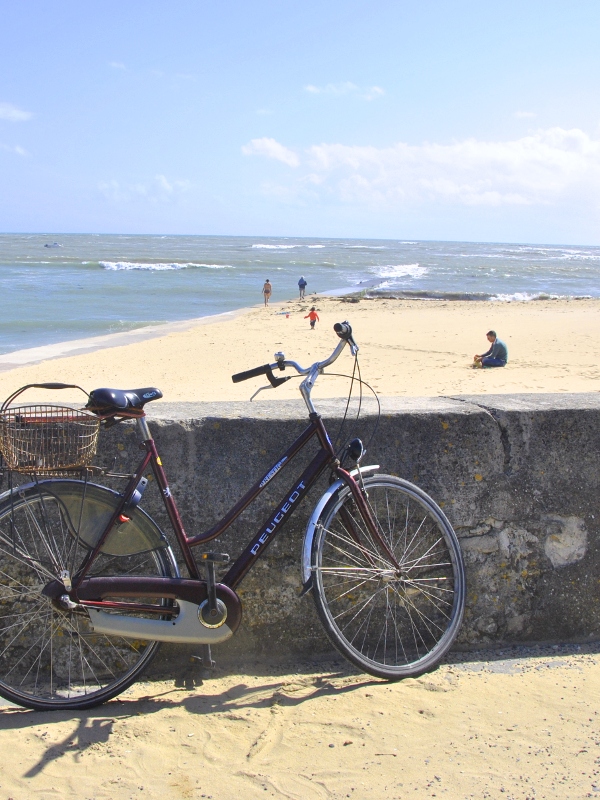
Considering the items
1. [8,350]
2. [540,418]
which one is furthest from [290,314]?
[540,418]

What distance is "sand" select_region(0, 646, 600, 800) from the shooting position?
88.4 inches

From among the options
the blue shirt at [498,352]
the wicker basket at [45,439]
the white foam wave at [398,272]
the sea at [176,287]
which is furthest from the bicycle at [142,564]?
the white foam wave at [398,272]

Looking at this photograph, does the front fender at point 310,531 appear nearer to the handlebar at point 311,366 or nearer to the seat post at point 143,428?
the handlebar at point 311,366

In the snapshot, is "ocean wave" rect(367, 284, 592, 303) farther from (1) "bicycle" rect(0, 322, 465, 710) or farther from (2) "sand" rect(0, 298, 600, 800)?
(2) "sand" rect(0, 298, 600, 800)

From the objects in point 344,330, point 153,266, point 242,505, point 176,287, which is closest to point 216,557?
point 242,505

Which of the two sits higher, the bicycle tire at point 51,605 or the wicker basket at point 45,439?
the wicker basket at point 45,439

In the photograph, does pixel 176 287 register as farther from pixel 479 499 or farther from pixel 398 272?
pixel 479 499

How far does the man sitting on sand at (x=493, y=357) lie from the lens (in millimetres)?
15406

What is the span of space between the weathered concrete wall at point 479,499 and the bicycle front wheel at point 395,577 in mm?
113

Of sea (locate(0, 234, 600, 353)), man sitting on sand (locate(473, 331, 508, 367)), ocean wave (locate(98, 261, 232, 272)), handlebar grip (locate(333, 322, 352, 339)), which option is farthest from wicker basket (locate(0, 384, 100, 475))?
ocean wave (locate(98, 261, 232, 272))

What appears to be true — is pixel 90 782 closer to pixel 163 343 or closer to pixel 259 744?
pixel 259 744

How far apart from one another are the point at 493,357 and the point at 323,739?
1373 centimetres

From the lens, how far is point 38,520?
9.18 feet

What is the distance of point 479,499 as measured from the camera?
3145 millimetres
